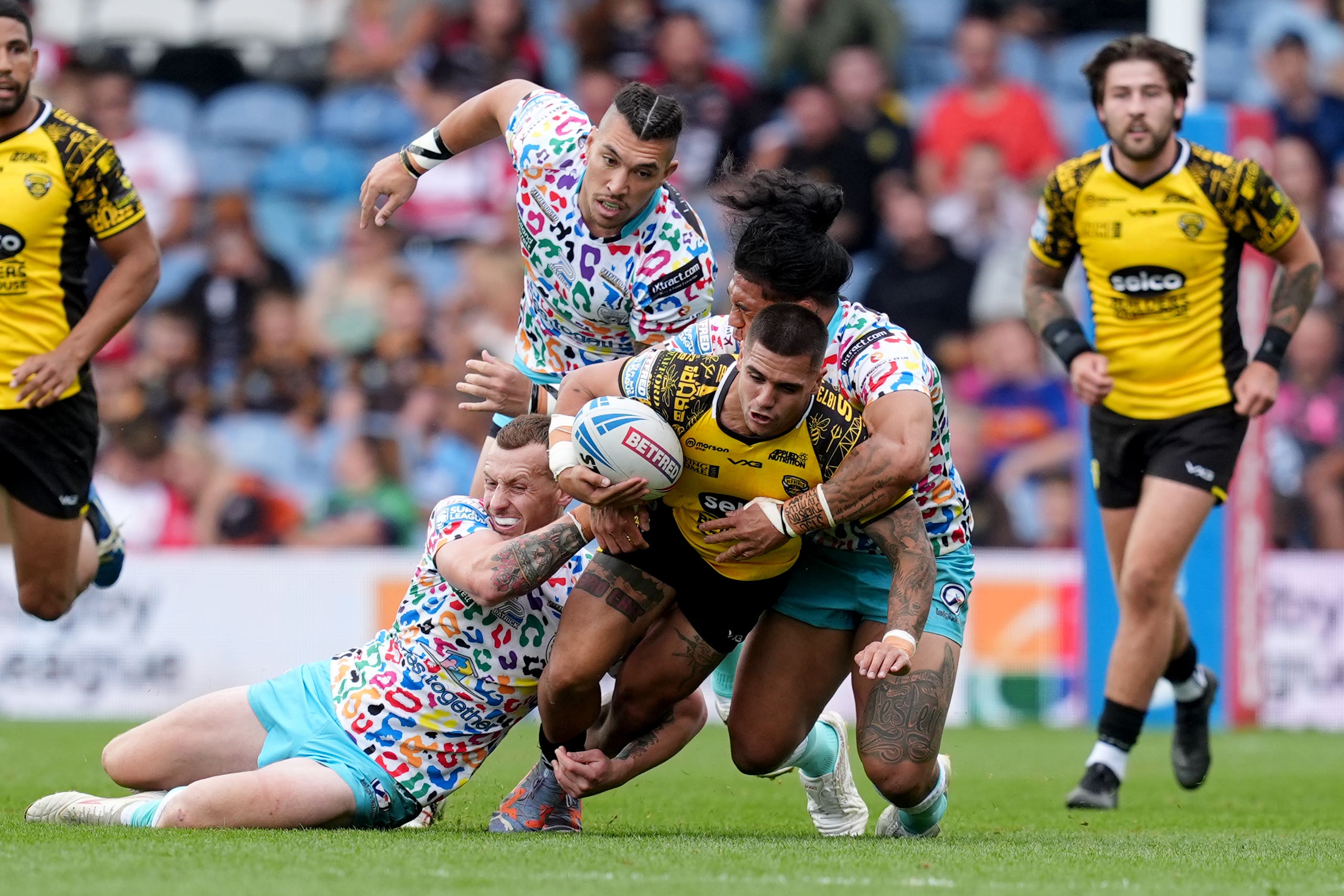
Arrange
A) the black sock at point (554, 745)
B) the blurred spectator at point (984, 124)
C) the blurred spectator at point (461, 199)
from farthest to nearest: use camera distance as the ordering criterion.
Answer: the blurred spectator at point (461, 199), the blurred spectator at point (984, 124), the black sock at point (554, 745)

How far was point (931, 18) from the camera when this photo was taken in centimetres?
1446

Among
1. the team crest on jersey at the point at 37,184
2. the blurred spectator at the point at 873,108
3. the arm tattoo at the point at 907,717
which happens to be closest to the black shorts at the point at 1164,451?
the arm tattoo at the point at 907,717

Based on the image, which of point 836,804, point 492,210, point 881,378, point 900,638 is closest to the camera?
point 900,638

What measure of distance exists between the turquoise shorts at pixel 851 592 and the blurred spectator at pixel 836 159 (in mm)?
7732

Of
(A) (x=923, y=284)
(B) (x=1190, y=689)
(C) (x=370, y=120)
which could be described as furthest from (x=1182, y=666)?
(C) (x=370, y=120)

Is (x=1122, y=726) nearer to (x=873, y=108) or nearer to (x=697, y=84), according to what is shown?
(x=873, y=108)

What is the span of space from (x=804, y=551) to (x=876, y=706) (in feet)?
1.83

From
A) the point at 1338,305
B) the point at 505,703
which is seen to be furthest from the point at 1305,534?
the point at 505,703

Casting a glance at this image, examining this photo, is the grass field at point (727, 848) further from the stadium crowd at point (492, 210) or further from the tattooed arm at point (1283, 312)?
the stadium crowd at point (492, 210)

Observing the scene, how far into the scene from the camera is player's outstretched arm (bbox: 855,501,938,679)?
183 inches

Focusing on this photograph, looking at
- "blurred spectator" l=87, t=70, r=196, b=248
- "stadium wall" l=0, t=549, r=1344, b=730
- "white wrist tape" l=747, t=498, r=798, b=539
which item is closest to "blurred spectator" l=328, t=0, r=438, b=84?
"blurred spectator" l=87, t=70, r=196, b=248

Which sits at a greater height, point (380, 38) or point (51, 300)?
point (380, 38)

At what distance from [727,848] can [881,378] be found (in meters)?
1.45

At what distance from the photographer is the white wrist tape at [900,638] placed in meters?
4.76
